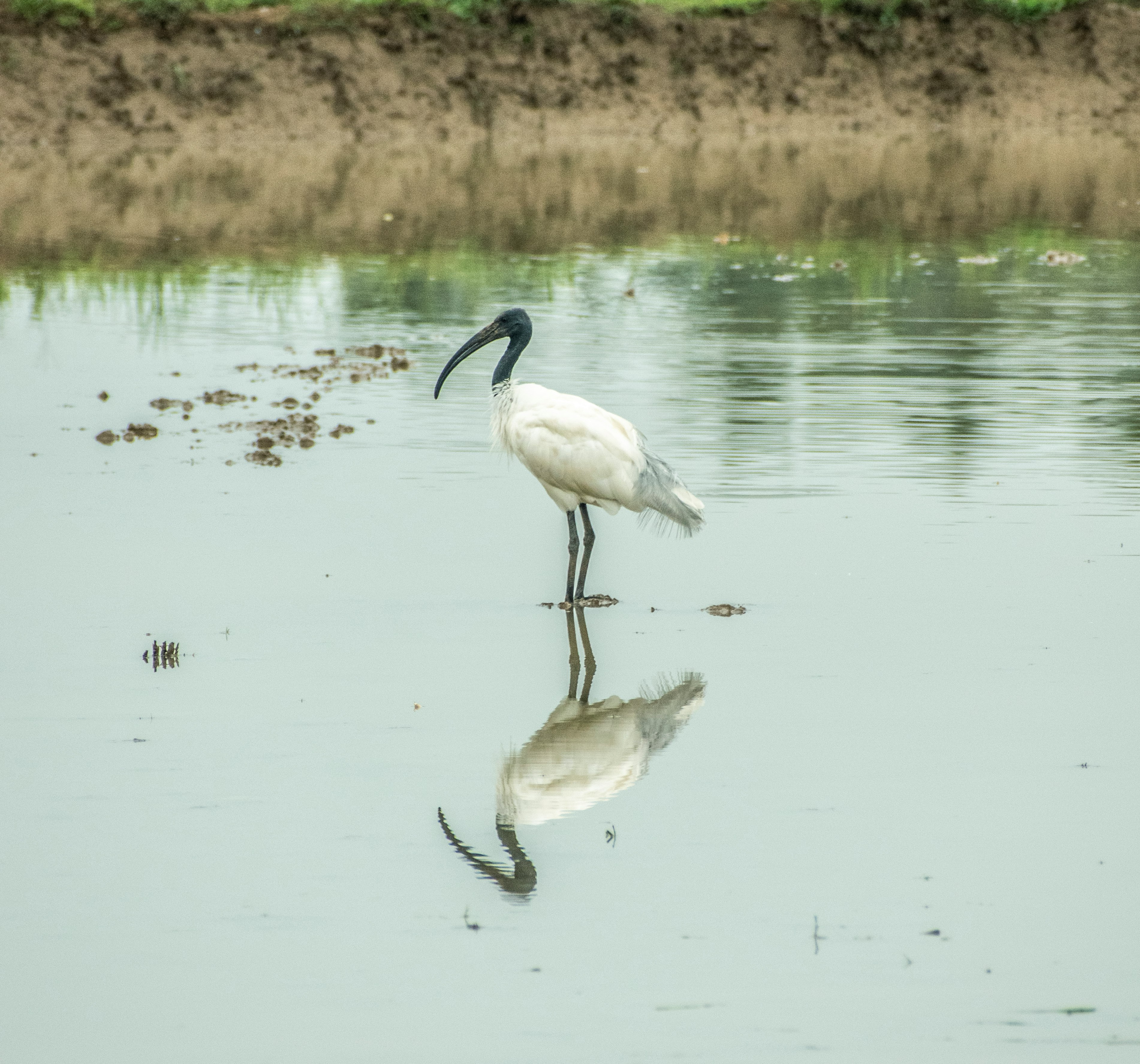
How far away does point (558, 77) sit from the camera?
1531 inches

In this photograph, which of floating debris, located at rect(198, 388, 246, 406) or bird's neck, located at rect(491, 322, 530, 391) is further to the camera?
floating debris, located at rect(198, 388, 246, 406)

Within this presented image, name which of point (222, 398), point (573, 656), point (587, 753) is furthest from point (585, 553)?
point (222, 398)

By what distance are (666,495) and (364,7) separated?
1245 inches

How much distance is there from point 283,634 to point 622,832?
2.46 m

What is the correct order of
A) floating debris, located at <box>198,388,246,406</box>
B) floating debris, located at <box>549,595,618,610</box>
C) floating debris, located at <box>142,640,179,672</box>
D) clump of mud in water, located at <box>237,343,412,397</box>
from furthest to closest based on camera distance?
clump of mud in water, located at <box>237,343,412,397</box>
floating debris, located at <box>198,388,246,406</box>
floating debris, located at <box>549,595,618,610</box>
floating debris, located at <box>142,640,179,672</box>

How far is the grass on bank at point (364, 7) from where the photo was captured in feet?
118

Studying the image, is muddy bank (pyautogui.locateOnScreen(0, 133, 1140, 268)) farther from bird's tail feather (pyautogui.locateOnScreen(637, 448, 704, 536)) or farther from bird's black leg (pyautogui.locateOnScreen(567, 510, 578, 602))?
bird's tail feather (pyautogui.locateOnScreen(637, 448, 704, 536))

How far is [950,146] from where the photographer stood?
36094 millimetres

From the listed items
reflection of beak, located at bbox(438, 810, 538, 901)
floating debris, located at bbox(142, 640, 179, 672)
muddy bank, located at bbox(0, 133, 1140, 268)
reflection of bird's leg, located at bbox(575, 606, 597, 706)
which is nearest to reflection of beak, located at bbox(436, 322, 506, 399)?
reflection of bird's leg, located at bbox(575, 606, 597, 706)

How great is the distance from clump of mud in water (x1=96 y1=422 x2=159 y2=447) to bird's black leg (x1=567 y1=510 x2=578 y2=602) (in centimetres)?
393

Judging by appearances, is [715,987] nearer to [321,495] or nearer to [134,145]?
[321,495]

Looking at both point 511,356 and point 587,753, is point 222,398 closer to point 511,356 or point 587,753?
point 511,356

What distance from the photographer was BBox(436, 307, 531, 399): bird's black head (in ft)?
32.3

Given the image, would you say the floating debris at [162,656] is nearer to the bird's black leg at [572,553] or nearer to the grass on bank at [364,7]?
the bird's black leg at [572,553]
